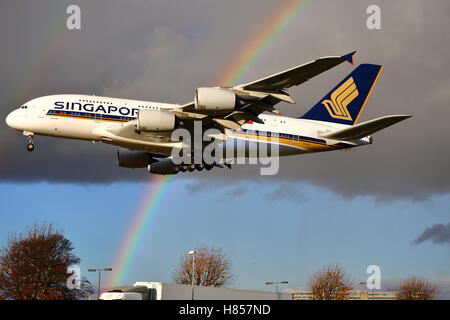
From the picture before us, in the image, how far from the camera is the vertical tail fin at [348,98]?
176ft

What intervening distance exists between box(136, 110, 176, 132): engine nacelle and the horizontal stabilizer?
41.6 ft

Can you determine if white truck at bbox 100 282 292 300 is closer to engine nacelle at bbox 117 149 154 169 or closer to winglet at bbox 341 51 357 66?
engine nacelle at bbox 117 149 154 169

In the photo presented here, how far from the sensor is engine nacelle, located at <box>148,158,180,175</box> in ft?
168

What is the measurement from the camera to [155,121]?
42438mm

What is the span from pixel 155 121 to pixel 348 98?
20.1 m

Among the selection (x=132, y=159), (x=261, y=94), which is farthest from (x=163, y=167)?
(x=261, y=94)

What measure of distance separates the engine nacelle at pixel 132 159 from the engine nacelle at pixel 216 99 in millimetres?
12848

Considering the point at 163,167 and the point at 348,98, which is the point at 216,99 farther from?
the point at 348,98

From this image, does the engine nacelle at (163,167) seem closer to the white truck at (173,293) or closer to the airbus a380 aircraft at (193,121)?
the airbus a380 aircraft at (193,121)

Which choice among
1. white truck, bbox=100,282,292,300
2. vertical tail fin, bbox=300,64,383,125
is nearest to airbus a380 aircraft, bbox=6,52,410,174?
vertical tail fin, bbox=300,64,383,125

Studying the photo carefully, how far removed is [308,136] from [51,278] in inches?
1186

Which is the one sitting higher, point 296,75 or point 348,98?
point 348,98

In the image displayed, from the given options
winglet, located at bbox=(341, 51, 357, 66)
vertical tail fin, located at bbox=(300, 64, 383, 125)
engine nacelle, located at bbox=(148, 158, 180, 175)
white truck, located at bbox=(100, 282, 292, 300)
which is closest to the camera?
winglet, located at bbox=(341, 51, 357, 66)

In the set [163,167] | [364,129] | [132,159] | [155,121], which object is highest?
[364,129]
